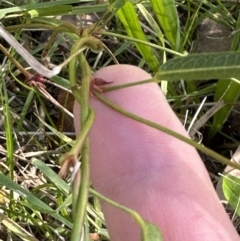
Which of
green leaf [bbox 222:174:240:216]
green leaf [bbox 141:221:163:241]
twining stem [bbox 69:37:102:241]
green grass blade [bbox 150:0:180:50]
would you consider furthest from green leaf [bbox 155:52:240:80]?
green grass blade [bbox 150:0:180:50]

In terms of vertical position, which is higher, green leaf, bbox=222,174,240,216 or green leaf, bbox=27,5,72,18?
green leaf, bbox=27,5,72,18

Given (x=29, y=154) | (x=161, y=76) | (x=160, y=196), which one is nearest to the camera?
(x=161, y=76)

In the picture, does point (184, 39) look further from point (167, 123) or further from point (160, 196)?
point (160, 196)

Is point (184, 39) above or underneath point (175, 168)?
above

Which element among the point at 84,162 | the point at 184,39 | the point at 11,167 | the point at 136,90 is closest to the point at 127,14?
the point at 184,39

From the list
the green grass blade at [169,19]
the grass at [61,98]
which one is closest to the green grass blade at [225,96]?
the grass at [61,98]

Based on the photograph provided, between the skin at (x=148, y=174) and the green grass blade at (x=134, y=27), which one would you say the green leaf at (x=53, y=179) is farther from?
the green grass blade at (x=134, y=27)

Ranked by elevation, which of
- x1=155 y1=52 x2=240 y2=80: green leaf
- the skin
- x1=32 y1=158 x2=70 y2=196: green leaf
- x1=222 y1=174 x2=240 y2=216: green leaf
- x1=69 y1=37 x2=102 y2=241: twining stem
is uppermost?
x1=155 y1=52 x2=240 y2=80: green leaf

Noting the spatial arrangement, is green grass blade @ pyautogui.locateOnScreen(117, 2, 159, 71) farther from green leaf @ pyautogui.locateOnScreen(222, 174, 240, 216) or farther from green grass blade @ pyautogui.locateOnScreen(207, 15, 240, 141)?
green leaf @ pyautogui.locateOnScreen(222, 174, 240, 216)
